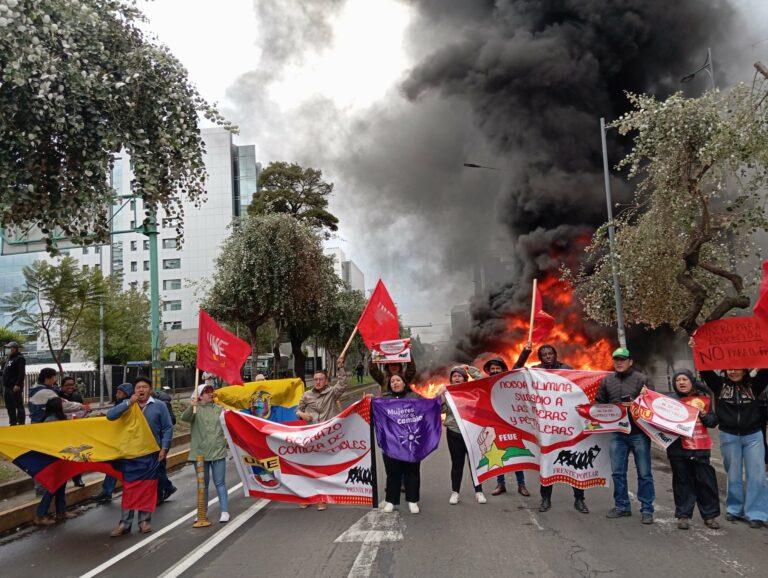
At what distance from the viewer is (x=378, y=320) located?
859cm

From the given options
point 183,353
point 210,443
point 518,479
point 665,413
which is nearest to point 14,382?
point 210,443

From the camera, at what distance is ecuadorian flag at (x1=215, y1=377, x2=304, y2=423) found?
357 inches

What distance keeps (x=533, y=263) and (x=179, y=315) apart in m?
54.6

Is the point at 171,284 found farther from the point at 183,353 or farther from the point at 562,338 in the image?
the point at 562,338

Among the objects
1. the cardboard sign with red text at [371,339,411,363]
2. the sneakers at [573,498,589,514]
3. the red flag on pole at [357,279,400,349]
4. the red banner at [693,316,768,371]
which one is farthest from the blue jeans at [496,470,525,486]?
the red banner at [693,316,768,371]

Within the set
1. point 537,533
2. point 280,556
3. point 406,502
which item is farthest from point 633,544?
point 280,556

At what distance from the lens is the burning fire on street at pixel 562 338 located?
73.6 ft

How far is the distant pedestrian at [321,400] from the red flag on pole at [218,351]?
3.07 ft

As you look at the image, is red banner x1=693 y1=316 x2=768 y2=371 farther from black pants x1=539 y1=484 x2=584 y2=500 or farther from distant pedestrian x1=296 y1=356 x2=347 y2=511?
distant pedestrian x1=296 y1=356 x2=347 y2=511

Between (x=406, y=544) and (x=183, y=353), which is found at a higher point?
(x=183, y=353)

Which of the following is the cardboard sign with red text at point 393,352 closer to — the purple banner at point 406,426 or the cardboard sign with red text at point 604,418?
the purple banner at point 406,426

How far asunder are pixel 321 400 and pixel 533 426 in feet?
8.61

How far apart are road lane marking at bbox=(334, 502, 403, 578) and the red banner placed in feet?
12.1

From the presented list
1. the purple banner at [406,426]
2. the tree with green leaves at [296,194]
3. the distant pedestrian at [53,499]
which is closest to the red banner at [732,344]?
the purple banner at [406,426]
